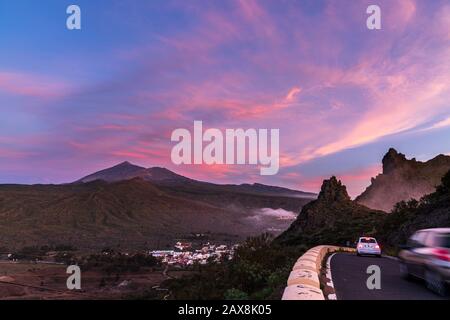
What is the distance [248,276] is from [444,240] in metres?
6.29

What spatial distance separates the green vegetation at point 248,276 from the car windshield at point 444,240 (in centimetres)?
391

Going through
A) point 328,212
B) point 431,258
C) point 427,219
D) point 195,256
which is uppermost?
point 427,219

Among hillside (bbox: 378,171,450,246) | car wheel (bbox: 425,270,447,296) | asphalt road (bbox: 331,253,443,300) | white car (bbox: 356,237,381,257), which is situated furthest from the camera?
hillside (bbox: 378,171,450,246)

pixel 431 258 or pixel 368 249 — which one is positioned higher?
pixel 431 258

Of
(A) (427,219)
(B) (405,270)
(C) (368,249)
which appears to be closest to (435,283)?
(B) (405,270)

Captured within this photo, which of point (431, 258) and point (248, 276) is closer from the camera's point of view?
point (431, 258)

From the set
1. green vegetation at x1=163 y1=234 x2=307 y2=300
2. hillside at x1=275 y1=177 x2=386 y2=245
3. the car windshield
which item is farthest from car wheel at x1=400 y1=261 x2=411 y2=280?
hillside at x1=275 y1=177 x2=386 y2=245

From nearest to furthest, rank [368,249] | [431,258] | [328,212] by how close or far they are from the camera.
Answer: [431,258]
[368,249]
[328,212]

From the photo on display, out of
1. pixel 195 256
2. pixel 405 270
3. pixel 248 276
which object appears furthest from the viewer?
pixel 195 256

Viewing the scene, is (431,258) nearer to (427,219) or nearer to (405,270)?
(405,270)

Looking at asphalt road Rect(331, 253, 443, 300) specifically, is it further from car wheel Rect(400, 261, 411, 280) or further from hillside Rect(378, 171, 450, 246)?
hillside Rect(378, 171, 450, 246)

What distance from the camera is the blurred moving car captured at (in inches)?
428

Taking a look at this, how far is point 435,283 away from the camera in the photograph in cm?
1126
